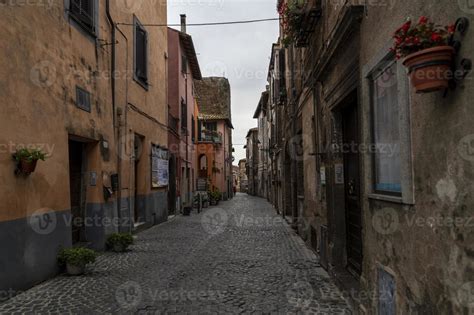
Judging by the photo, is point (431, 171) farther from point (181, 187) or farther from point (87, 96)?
point (181, 187)

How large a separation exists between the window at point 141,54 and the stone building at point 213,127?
19734 mm

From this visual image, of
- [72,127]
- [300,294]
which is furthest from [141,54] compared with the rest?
[300,294]

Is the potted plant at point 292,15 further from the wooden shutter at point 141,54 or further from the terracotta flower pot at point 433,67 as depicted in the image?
the terracotta flower pot at point 433,67

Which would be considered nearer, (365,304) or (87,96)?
(365,304)

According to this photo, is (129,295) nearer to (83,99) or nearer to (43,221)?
Result: (43,221)

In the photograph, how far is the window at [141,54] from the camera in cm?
1193

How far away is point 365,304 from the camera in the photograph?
4391 millimetres

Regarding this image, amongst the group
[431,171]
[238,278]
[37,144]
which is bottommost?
[238,278]

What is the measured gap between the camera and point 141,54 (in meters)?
12.5

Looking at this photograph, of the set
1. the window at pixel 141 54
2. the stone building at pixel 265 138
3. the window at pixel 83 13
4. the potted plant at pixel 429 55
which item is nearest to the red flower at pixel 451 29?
the potted plant at pixel 429 55

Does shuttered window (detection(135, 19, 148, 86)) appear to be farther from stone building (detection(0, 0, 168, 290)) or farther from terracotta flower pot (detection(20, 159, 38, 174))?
terracotta flower pot (detection(20, 159, 38, 174))

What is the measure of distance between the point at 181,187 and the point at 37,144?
1504cm

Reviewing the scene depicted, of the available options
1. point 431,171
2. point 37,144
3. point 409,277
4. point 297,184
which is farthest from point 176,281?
point 297,184

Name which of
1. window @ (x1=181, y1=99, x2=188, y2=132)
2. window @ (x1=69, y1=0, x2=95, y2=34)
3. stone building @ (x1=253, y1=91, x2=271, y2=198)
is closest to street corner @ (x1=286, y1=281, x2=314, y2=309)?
window @ (x1=69, y1=0, x2=95, y2=34)
